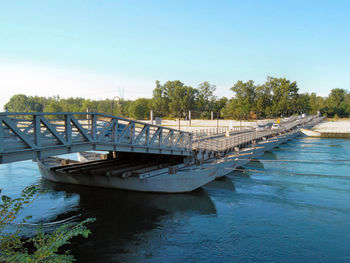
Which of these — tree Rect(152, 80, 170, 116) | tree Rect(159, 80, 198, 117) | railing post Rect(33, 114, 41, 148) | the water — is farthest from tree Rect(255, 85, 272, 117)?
railing post Rect(33, 114, 41, 148)

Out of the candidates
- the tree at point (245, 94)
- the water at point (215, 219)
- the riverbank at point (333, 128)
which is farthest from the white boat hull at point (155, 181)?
Answer: the tree at point (245, 94)

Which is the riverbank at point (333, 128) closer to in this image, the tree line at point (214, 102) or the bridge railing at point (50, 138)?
the tree line at point (214, 102)

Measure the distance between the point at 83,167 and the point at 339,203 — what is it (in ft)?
71.2

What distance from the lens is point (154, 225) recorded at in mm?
17438

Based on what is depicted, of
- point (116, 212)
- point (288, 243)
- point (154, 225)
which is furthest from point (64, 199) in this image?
point (288, 243)

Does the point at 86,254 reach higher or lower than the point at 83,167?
lower

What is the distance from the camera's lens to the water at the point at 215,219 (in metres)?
14.1

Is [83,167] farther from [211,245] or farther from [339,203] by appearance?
[339,203]

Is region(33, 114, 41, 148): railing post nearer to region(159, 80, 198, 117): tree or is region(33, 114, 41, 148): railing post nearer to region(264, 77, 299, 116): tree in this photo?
region(159, 80, 198, 117): tree

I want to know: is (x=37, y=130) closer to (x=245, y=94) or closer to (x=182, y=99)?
(x=182, y=99)

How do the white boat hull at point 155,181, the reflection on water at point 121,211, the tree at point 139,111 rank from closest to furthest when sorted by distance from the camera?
the reflection on water at point 121,211 → the white boat hull at point 155,181 → the tree at point 139,111

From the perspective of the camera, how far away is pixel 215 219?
1856 centimetres

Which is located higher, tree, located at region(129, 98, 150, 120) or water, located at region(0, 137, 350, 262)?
tree, located at region(129, 98, 150, 120)

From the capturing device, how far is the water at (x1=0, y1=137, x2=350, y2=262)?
14086mm
